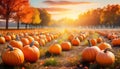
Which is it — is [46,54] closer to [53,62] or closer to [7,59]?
[53,62]

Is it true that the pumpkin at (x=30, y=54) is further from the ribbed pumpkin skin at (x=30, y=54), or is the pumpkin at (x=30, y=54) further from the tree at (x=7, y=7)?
the tree at (x=7, y=7)

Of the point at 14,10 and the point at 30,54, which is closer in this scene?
the point at 30,54

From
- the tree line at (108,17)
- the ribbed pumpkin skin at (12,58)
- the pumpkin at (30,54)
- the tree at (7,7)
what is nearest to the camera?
the ribbed pumpkin skin at (12,58)

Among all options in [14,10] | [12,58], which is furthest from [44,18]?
[12,58]

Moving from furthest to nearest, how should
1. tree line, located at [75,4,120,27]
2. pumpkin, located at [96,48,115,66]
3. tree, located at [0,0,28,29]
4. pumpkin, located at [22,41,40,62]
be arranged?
tree line, located at [75,4,120,27] → tree, located at [0,0,28,29] → pumpkin, located at [22,41,40,62] → pumpkin, located at [96,48,115,66]

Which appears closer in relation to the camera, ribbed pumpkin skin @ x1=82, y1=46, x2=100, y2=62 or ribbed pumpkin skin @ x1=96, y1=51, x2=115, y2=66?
ribbed pumpkin skin @ x1=96, y1=51, x2=115, y2=66

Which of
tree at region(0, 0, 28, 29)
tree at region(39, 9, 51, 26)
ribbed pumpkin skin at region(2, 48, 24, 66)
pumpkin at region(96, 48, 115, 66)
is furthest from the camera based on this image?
tree at region(39, 9, 51, 26)

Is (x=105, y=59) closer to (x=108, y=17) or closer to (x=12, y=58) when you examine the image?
(x=12, y=58)

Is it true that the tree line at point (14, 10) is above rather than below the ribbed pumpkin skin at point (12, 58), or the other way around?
below

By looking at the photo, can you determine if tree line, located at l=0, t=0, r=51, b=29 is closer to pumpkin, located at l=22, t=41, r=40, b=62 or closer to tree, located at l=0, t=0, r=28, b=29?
tree, located at l=0, t=0, r=28, b=29

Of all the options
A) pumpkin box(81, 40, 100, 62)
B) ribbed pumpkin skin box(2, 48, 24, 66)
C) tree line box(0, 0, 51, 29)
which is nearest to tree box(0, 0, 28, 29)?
tree line box(0, 0, 51, 29)

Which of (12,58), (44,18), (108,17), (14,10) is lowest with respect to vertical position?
(44,18)

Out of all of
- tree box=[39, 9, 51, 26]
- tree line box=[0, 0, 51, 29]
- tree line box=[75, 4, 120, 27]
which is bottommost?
tree box=[39, 9, 51, 26]

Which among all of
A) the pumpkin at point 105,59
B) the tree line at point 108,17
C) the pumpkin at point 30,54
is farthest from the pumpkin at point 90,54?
the tree line at point 108,17
